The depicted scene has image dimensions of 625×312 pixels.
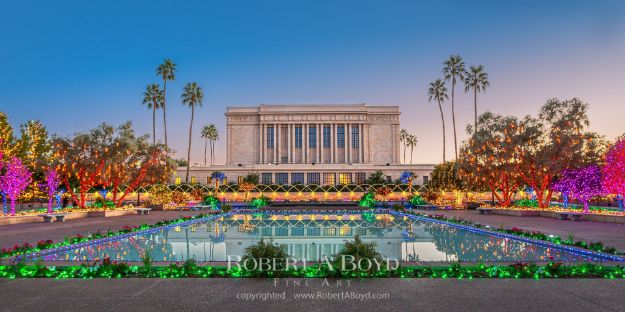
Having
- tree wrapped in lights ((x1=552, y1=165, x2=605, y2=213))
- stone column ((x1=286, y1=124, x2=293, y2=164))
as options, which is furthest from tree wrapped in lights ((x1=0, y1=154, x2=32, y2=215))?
stone column ((x1=286, y1=124, x2=293, y2=164))

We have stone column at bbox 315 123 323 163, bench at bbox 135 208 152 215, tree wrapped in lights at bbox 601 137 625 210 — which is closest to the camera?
tree wrapped in lights at bbox 601 137 625 210

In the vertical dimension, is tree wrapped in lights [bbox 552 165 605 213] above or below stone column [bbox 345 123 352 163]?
below

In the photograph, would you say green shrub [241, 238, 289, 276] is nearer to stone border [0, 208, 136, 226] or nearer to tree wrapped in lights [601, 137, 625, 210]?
stone border [0, 208, 136, 226]

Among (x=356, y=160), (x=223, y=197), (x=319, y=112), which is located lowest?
(x=223, y=197)

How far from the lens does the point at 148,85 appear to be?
2125 inches

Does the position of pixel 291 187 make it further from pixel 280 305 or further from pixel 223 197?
pixel 280 305

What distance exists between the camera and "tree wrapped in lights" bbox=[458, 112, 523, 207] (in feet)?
94.2

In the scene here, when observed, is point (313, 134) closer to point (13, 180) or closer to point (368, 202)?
point (368, 202)

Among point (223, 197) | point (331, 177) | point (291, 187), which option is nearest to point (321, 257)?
point (223, 197)

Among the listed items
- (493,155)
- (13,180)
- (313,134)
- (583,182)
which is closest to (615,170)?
(583,182)

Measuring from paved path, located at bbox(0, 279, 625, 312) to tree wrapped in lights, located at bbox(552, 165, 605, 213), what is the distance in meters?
20.0

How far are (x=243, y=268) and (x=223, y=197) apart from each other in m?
35.8

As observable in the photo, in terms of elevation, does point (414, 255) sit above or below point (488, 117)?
below

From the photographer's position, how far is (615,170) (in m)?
22.6
